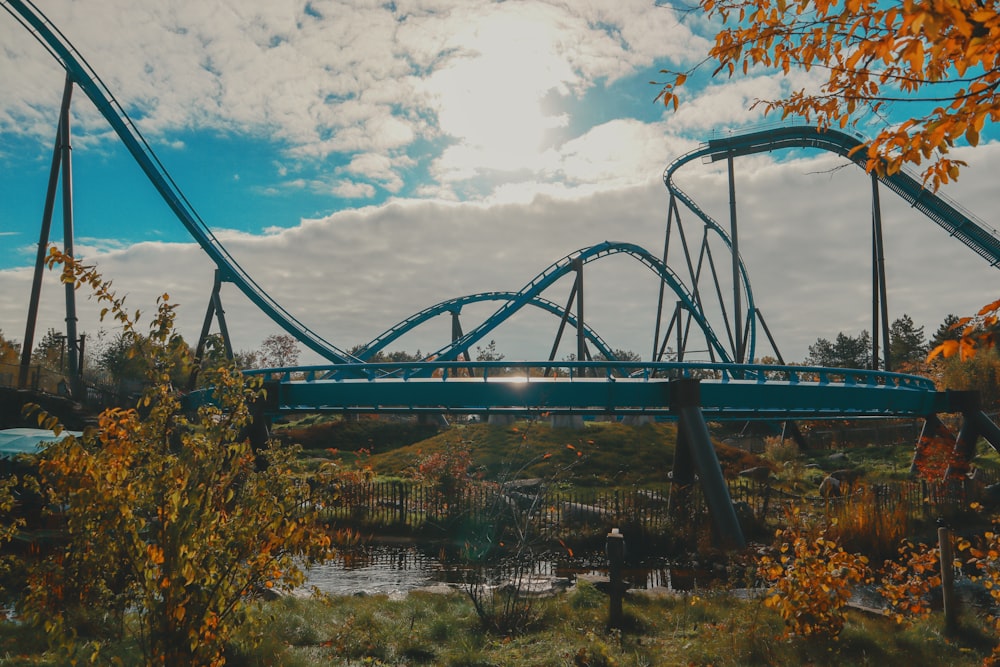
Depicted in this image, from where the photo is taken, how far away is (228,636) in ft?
16.6

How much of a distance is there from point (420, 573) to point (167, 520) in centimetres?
997

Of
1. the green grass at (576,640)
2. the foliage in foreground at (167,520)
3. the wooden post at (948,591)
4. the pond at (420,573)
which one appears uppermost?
the foliage in foreground at (167,520)

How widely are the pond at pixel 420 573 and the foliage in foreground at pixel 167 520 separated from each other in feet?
23.3

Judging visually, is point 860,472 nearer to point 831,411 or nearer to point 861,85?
point 831,411

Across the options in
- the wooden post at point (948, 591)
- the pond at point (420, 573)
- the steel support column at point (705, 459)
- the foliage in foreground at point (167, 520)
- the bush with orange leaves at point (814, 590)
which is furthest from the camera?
the steel support column at point (705, 459)

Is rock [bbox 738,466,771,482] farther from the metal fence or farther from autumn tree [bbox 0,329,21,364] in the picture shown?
autumn tree [bbox 0,329,21,364]

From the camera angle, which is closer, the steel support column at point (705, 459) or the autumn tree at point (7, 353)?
the steel support column at point (705, 459)

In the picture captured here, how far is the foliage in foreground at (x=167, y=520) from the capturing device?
14.9ft

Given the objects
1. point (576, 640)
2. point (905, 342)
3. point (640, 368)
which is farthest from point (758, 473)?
point (905, 342)

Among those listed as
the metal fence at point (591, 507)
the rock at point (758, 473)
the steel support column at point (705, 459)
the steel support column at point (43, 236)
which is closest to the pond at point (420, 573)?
the metal fence at point (591, 507)

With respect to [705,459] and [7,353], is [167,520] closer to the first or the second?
[705,459]

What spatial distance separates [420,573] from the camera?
45.7 ft

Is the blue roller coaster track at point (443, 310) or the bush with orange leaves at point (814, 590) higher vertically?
the blue roller coaster track at point (443, 310)

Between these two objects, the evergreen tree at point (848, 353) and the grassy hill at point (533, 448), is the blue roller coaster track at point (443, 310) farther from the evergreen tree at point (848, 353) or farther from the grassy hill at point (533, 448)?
the evergreen tree at point (848, 353)
